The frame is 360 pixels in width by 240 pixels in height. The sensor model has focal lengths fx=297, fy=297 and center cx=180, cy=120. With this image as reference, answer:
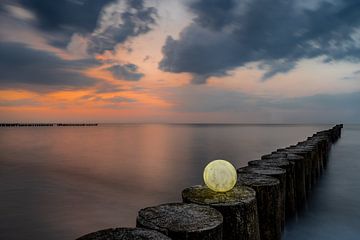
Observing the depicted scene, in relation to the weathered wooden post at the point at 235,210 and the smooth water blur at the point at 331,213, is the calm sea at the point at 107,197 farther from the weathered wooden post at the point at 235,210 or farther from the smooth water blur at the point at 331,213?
the weathered wooden post at the point at 235,210

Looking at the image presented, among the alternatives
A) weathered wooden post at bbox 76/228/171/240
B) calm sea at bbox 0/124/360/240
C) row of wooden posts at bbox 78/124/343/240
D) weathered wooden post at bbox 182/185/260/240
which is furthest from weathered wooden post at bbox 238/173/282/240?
weathered wooden post at bbox 76/228/171/240

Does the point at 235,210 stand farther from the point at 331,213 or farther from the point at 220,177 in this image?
the point at 331,213

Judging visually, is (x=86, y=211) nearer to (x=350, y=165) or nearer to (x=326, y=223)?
(x=326, y=223)

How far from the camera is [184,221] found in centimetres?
224

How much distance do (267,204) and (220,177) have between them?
3.03 ft

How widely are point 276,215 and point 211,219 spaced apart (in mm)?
1629

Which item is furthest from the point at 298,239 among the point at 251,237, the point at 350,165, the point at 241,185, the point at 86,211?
the point at 350,165

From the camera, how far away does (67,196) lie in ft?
27.1

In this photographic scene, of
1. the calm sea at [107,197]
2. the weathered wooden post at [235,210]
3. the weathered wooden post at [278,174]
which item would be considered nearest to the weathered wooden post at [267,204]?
the weathered wooden post at [278,174]

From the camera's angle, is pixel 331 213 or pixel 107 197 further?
pixel 107 197

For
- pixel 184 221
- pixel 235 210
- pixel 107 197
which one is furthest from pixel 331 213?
pixel 107 197

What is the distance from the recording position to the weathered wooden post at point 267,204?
3.46m

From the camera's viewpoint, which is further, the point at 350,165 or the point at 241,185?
the point at 350,165

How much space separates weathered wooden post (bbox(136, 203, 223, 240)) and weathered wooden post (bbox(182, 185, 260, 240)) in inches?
8.0
